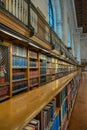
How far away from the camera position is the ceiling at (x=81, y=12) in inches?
733

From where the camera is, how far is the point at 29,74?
371 cm

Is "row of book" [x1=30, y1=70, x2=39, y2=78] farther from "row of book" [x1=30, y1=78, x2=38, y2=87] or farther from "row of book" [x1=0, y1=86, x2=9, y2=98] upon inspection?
"row of book" [x1=0, y1=86, x2=9, y2=98]

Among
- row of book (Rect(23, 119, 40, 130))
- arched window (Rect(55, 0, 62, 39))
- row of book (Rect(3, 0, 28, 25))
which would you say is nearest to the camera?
row of book (Rect(23, 119, 40, 130))

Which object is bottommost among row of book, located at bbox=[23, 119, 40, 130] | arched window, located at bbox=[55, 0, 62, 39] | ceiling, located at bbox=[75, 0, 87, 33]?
row of book, located at bbox=[23, 119, 40, 130]

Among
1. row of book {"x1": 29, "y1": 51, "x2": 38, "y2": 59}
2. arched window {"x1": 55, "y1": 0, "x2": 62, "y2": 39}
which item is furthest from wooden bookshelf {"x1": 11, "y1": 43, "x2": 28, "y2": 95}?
arched window {"x1": 55, "y1": 0, "x2": 62, "y2": 39}

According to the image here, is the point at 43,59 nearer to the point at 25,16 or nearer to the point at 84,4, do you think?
the point at 25,16

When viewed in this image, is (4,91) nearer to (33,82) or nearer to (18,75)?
(18,75)

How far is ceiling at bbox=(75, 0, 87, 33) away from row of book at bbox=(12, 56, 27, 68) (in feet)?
55.0

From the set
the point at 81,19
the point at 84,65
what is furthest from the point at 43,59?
the point at 84,65

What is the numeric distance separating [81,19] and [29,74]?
→ 2251 centimetres

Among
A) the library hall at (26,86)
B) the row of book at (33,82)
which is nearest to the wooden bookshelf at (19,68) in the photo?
the library hall at (26,86)

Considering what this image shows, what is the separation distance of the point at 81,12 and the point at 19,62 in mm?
20135

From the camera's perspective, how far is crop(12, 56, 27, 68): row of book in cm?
297

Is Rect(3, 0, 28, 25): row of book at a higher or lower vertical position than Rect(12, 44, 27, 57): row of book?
higher
